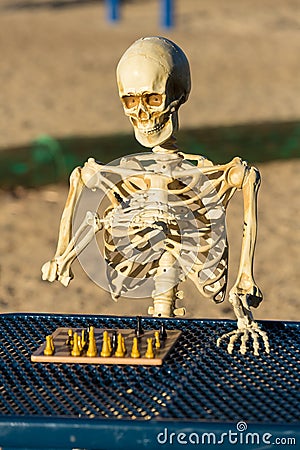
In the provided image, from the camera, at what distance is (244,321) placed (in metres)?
3.03

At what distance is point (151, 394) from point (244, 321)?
0.48 meters

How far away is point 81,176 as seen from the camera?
10.6 feet

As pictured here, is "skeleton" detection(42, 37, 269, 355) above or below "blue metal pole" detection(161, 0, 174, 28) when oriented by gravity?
below

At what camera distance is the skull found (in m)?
3.07

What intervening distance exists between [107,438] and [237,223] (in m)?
4.85

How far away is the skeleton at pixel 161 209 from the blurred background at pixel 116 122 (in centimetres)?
227

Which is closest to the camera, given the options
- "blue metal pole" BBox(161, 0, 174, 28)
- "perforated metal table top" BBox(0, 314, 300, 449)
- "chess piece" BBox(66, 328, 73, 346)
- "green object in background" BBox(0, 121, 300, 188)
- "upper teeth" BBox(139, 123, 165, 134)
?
"perforated metal table top" BBox(0, 314, 300, 449)

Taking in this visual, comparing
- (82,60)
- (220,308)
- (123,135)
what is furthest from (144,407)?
(82,60)

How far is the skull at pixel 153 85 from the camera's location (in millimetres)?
3070

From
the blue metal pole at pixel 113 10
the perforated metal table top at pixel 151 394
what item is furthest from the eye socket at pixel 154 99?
the blue metal pole at pixel 113 10

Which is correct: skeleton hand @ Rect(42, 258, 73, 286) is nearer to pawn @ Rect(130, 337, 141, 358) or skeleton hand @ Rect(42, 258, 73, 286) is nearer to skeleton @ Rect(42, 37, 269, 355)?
skeleton @ Rect(42, 37, 269, 355)

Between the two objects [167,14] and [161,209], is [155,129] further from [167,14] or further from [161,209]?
[167,14]

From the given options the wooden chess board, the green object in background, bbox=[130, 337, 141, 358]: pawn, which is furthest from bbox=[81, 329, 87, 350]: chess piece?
the green object in background

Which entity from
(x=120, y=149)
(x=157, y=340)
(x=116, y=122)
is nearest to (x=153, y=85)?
(x=157, y=340)
